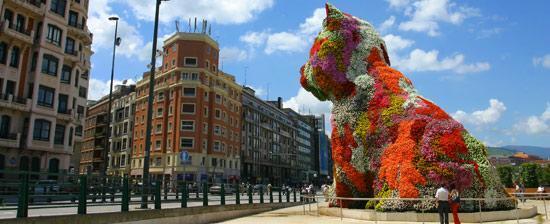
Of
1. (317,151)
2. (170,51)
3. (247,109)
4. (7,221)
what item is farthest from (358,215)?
(317,151)

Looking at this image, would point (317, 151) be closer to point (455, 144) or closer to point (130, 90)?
Result: point (130, 90)

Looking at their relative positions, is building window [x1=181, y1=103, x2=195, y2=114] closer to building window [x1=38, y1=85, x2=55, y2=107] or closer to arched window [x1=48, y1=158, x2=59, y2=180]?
arched window [x1=48, y1=158, x2=59, y2=180]

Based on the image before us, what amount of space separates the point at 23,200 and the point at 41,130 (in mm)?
31867

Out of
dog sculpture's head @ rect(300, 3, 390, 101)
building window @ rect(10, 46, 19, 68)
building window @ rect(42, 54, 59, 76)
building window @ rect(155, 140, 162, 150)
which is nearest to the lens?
dog sculpture's head @ rect(300, 3, 390, 101)

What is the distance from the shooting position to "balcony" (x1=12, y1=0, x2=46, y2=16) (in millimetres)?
36309

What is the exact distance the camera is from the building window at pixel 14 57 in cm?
3656

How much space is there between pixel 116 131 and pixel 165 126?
65.3 feet

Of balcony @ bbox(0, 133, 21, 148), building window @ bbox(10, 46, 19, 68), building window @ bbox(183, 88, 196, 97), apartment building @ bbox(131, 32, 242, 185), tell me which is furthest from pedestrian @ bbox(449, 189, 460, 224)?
building window @ bbox(183, 88, 196, 97)

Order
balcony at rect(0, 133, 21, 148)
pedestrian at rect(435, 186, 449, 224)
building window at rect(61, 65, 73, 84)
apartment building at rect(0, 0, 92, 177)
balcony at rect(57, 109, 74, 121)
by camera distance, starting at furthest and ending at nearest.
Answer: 1. building window at rect(61, 65, 73, 84)
2. balcony at rect(57, 109, 74, 121)
3. apartment building at rect(0, 0, 92, 177)
4. balcony at rect(0, 133, 21, 148)
5. pedestrian at rect(435, 186, 449, 224)

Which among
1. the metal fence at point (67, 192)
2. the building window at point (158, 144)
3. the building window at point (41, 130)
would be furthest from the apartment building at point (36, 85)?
the building window at point (158, 144)

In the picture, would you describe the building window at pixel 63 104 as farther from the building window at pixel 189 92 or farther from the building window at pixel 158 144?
the building window at pixel 158 144

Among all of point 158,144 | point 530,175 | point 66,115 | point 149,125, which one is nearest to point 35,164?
point 66,115

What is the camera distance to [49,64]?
1556 inches

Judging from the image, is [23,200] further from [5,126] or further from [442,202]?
[5,126]
